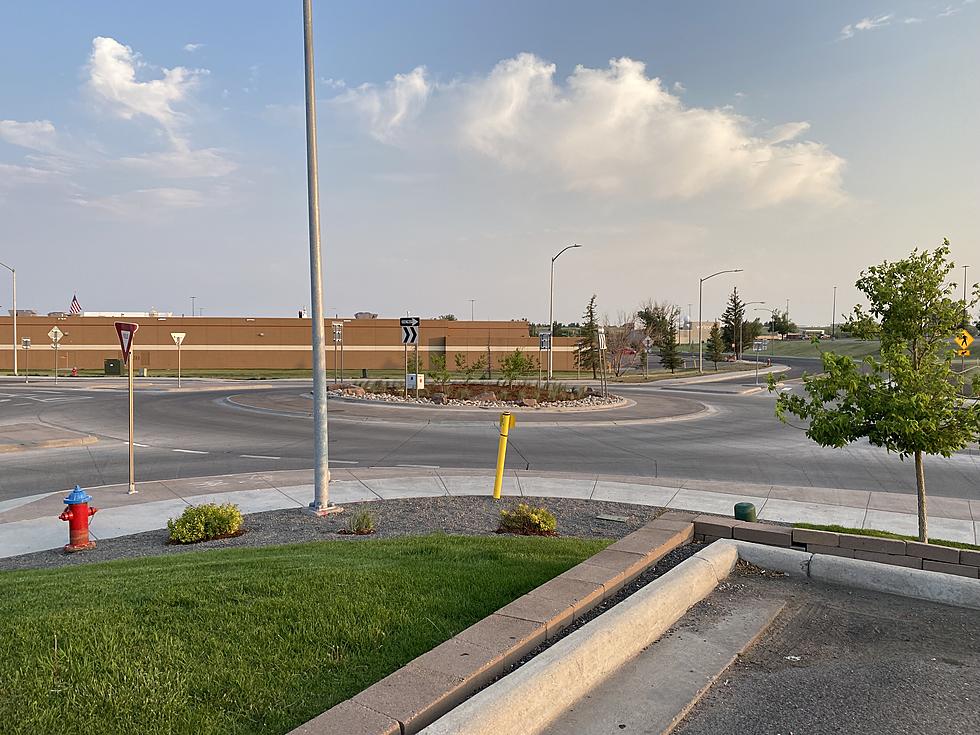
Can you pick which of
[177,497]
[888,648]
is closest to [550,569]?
[888,648]

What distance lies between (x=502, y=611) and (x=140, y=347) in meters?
66.9

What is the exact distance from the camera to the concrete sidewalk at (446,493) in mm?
9141

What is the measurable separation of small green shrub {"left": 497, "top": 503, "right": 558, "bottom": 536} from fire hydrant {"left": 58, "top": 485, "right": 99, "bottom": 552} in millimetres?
4857

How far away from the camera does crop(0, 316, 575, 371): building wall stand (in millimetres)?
63438

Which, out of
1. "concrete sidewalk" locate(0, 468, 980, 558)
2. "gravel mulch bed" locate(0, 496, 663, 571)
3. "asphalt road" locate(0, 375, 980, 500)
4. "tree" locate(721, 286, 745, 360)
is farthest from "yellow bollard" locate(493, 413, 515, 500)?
"tree" locate(721, 286, 745, 360)

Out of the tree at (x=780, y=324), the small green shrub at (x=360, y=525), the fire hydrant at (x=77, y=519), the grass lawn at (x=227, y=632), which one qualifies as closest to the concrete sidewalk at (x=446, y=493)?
the fire hydrant at (x=77, y=519)

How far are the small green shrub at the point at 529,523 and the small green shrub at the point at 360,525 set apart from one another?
5.23 feet

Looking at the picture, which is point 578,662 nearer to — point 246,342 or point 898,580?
point 898,580

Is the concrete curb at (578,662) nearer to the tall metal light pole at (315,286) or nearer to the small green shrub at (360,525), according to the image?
the small green shrub at (360,525)

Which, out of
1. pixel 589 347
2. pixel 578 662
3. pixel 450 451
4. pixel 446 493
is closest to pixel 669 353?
pixel 589 347

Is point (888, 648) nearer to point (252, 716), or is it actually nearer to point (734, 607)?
point (734, 607)

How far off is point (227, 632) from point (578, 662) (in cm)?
215

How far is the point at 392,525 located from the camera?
8.94 meters

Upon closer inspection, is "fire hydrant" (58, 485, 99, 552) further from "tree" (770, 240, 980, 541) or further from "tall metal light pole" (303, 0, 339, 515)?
"tree" (770, 240, 980, 541)
